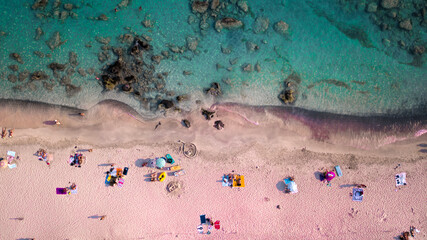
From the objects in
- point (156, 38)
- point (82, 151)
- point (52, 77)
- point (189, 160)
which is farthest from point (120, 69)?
point (189, 160)

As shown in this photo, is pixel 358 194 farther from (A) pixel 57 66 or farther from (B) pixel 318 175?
(A) pixel 57 66

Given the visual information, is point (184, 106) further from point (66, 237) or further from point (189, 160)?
point (66, 237)

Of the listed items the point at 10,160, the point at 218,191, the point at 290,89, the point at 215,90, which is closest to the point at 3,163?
the point at 10,160

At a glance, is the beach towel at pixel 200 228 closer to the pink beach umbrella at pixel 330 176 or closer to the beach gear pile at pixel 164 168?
the beach gear pile at pixel 164 168

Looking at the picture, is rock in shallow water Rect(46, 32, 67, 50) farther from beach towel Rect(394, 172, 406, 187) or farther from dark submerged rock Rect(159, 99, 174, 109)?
beach towel Rect(394, 172, 406, 187)

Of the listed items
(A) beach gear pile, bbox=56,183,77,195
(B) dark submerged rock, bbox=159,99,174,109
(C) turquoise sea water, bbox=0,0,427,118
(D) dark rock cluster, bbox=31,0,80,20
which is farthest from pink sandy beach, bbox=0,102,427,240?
(D) dark rock cluster, bbox=31,0,80,20
